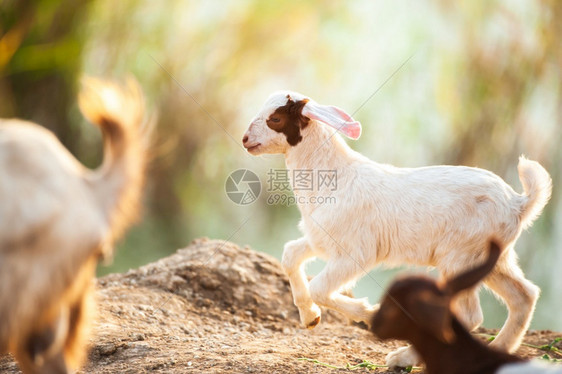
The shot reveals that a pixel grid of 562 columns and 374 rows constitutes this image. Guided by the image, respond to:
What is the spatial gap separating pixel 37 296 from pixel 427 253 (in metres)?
2.67

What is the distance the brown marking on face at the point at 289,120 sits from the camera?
4.84 metres

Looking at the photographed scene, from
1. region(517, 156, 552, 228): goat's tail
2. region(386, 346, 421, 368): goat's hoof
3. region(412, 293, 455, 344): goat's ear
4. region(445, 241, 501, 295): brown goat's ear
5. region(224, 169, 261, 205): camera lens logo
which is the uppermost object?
region(517, 156, 552, 228): goat's tail

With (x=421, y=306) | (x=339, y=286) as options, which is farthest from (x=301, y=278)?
(x=421, y=306)

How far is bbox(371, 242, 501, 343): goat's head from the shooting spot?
9.19 ft

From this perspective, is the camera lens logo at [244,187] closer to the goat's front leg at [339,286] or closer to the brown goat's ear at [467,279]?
the goat's front leg at [339,286]

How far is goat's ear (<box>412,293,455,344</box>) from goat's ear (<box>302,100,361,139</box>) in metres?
2.07

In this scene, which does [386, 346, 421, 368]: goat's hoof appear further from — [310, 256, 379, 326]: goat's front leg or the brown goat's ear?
the brown goat's ear

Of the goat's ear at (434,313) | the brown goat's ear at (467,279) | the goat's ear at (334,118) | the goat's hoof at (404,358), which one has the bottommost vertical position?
the goat's hoof at (404,358)

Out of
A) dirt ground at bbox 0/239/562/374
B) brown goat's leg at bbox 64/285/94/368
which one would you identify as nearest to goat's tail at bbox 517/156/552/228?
dirt ground at bbox 0/239/562/374

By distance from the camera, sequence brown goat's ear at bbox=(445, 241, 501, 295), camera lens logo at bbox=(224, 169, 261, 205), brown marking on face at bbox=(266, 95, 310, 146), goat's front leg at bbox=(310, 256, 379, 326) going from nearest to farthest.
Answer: brown goat's ear at bbox=(445, 241, 501, 295), goat's front leg at bbox=(310, 256, 379, 326), brown marking on face at bbox=(266, 95, 310, 146), camera lens logo at bbox=(224, 169, 261, 205)

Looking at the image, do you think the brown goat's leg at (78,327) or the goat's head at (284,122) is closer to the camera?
the brown goat's leg at (78,327)

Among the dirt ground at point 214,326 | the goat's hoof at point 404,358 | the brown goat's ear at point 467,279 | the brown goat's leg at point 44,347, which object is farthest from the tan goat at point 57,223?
the goat's hoof at point 404,358

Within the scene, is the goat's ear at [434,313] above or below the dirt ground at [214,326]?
above

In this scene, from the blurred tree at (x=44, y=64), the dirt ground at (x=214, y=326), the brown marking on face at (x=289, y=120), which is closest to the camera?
the dirt ground at (x=214, y=326)
